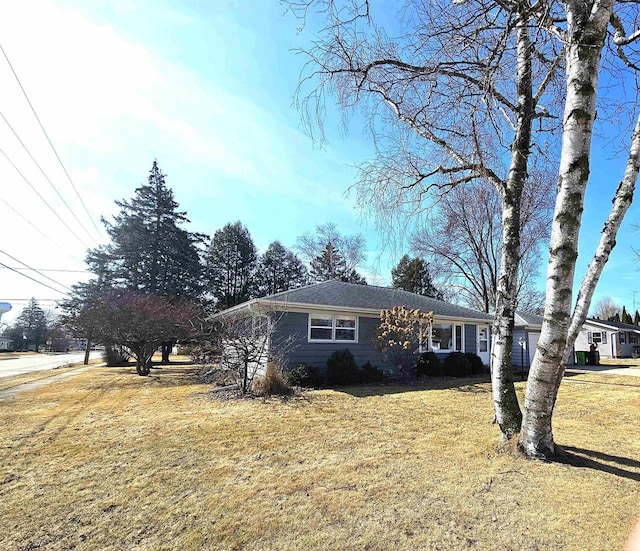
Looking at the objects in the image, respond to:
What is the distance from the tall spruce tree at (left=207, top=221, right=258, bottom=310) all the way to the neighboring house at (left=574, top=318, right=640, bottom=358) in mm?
27038

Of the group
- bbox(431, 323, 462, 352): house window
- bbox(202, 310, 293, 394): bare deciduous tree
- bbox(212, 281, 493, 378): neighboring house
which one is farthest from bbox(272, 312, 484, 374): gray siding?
bbox(431, 323, 462, 352): house window

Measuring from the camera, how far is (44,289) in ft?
86.4

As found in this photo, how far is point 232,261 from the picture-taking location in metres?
33.1

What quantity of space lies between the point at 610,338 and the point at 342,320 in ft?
84.5

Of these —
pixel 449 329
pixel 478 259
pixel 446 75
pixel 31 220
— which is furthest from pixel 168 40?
pixel 478 259

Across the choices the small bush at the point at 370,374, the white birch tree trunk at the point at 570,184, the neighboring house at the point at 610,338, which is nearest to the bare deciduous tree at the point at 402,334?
the small bush at the point at 370,374

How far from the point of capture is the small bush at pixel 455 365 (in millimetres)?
13383

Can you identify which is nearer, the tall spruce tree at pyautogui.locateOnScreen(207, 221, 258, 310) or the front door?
the front door

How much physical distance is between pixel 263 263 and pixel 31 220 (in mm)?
19166

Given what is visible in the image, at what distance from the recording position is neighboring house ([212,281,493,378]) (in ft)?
35.5

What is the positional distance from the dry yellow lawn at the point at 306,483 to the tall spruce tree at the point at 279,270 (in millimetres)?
27827

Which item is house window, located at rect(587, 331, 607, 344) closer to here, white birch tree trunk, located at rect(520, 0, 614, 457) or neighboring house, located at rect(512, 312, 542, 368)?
neighboring house, located at rect(512, 312, 542, 368)

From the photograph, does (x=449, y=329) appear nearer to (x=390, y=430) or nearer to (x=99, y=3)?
(x=390, y=430)

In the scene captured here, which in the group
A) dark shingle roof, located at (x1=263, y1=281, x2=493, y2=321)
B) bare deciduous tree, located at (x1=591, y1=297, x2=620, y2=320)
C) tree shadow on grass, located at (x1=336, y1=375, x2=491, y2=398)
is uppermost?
bare deciduous tree, located at (x1=591, y1=297, x2=620, y2=320)
